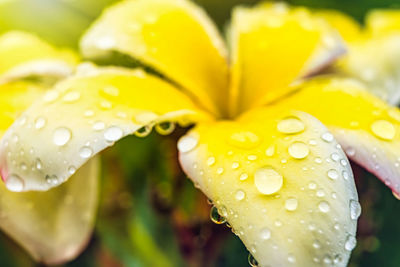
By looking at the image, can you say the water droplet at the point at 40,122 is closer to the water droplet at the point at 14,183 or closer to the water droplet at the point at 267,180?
the water droplet at the point at 14,183

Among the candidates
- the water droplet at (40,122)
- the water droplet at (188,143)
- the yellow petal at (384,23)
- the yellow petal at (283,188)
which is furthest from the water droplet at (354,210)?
the yellow petal at (384,23)

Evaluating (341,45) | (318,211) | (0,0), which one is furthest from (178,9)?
(0,0)

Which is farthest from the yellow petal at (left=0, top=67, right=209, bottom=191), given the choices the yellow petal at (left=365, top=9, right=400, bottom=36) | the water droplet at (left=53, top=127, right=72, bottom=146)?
the yellow petal at (left=365, top=9, right=400, bottom=36)

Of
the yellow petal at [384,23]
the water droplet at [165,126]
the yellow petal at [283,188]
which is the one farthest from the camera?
the yellow petal at [384,23]

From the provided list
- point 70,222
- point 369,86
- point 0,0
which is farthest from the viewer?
point 0,0

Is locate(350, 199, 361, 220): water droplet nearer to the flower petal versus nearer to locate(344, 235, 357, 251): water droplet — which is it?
locate(344, 235, 357, 251): water droplet

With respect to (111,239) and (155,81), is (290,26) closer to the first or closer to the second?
(155,81)
